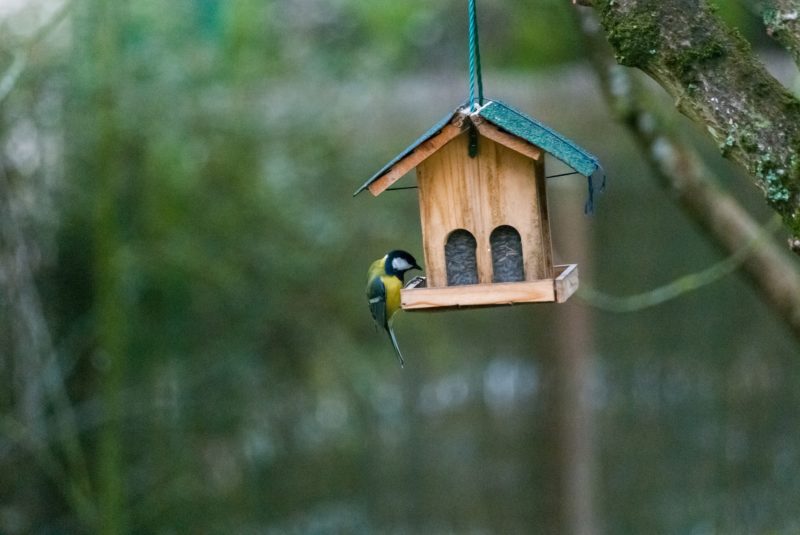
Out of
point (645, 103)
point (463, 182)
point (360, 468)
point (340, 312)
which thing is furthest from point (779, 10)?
point (360, 468)

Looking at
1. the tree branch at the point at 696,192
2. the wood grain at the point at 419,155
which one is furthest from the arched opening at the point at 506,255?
the tree branch at the point at 696,192

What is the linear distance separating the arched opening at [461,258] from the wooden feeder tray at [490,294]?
8cm

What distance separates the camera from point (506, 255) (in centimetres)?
214

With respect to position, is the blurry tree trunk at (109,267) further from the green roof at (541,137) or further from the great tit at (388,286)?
the green roof at (541,137)

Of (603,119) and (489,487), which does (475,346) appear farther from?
(603,119)

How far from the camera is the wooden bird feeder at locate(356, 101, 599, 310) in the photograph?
1998 mm

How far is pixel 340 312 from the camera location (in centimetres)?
452

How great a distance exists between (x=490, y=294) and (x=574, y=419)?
9.70 ft

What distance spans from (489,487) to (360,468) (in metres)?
0.62

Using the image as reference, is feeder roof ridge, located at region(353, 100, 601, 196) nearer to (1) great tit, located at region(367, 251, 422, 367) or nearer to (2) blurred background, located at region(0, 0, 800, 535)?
(1) great tit, located at region(367, 251, 422, 367)

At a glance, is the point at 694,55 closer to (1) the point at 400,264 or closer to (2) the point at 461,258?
(2) the point at 461,258

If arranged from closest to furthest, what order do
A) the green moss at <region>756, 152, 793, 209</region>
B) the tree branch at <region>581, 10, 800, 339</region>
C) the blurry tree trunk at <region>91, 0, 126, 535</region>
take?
the green moss at <region>756, 152, 793, 209</region> < the tree branch at <region>581, 10, 800, 339</region> < the blurry tree trunk at <region>91, 0, 126, 535</region>

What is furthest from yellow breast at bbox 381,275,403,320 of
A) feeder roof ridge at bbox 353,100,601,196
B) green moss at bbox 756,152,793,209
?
green moss at bbox 756,152,793,209

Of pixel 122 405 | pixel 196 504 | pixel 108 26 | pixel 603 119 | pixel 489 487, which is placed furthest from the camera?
pixel 489 487
